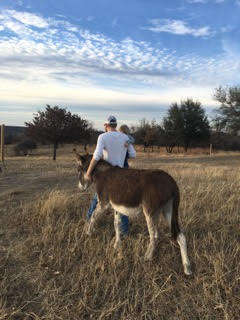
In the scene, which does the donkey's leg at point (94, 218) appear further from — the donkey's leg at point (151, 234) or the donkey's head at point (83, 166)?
the donkey's leg at point (151, 234)

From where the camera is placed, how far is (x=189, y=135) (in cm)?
4409

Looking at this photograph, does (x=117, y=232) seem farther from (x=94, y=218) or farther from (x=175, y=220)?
(x=175, y=220)

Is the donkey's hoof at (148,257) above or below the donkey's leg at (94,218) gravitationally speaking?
below

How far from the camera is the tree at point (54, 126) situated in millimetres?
26406

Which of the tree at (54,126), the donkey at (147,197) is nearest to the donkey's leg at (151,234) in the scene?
the donkey at (147,197)

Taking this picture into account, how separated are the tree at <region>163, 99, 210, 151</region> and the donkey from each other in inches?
1536

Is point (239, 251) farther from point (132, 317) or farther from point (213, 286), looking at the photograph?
point (132, 317)

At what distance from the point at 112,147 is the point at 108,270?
2.15 m

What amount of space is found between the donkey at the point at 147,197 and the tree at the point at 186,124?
39.0 m

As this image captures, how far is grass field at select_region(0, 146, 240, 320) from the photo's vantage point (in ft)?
12.6

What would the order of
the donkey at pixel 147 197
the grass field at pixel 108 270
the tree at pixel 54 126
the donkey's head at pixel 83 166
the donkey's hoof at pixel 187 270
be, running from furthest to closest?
the tree at pixel 54 126, the donkey's head at pixel 83 166, the donkey at pixel 147 197, the donkey's hoof at pixel 187 270, the grass field at pixel 108 270

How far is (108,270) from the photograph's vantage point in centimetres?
463

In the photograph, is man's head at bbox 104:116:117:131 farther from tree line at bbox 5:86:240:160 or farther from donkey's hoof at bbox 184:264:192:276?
tree line at bbox 5:86:240:160

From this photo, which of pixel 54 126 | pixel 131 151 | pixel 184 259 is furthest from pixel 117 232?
pixel 54 126
